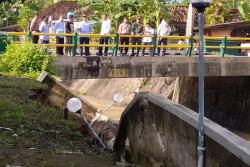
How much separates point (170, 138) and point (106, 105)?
1976 cm

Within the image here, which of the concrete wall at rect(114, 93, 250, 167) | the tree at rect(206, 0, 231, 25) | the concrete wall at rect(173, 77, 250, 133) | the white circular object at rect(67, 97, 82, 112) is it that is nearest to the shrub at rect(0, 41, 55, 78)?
the white circular object at rect(67, 97, 82, 112)

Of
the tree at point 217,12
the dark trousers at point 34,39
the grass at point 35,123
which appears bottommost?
the grass at point 35,123

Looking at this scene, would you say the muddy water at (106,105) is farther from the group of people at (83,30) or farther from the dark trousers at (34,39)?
the dark trousers at (34,39)

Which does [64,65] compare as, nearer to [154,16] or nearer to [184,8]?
[154,16]

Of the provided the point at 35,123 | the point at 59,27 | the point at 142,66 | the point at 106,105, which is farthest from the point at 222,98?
the point at 35,123

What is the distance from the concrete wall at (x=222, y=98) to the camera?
2172cm

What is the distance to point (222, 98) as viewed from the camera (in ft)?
73.2

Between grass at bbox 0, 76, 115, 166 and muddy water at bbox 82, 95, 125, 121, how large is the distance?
419 inches

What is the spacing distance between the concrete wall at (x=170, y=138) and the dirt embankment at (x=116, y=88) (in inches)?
552

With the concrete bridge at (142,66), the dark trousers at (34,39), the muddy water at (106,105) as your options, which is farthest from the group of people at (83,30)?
the muddy water at (106,105)

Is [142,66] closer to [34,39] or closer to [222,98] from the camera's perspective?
[34,39]

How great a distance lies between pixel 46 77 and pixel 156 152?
19.0 feet

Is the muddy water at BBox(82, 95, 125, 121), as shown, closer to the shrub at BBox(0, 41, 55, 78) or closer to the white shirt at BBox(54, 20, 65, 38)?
the white shirt at BBox(54, 20, 65, 38)

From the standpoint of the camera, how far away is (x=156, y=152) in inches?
293
